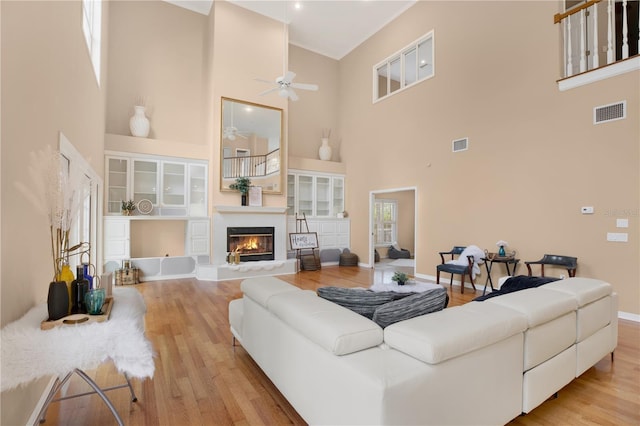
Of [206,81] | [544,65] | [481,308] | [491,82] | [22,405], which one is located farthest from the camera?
[206,81]

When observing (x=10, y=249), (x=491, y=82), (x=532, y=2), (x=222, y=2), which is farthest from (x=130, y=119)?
(x=532, y=2)

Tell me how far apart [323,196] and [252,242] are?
258 cm

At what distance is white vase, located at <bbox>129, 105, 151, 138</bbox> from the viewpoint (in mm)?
6555

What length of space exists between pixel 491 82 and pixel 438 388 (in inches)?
227

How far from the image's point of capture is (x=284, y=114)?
7.71 metres

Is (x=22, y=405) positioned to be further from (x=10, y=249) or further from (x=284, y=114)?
(x=284, y=114)

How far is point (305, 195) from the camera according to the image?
8.63 m

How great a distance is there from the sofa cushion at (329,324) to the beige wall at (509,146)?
175 inches

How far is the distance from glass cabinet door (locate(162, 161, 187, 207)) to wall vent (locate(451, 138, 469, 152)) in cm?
577

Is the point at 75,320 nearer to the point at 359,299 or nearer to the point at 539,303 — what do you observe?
the point at 359,299

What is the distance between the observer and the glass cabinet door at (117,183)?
6223mm

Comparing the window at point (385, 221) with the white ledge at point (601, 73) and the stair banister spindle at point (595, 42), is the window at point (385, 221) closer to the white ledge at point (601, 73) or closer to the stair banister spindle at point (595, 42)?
the white ledge at point (601, 73)

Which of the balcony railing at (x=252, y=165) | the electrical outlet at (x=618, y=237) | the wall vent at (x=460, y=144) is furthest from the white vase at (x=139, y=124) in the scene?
the electrical outlet at (x=618, y=237)

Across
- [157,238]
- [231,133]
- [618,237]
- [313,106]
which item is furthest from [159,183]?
[618,237]
